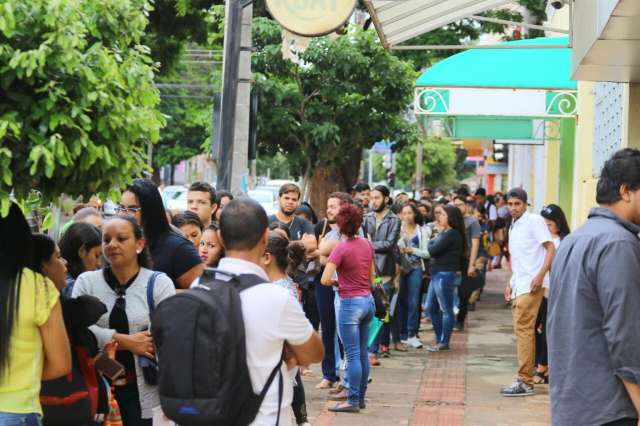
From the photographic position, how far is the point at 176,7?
66.0 ft

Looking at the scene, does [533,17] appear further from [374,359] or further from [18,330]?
[18,330]

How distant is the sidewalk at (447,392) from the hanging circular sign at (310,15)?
3.43 metres

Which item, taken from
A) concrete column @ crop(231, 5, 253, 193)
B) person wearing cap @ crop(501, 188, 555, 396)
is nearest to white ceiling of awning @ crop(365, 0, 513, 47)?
concrete column @ crop(231, 5, 253, 193)

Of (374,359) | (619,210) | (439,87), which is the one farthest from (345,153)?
(619,210)

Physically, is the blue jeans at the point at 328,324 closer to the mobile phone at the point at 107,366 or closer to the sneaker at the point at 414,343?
the sneaker at the point at 414,343

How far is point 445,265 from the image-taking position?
14961 mm

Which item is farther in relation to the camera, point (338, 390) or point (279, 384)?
point (338, 390)

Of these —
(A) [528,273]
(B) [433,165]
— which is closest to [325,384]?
(A) [528,273]

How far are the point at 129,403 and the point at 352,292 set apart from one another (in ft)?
14.6

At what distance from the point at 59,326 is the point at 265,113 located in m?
13.7

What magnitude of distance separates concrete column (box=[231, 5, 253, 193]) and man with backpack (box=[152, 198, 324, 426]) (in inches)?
290

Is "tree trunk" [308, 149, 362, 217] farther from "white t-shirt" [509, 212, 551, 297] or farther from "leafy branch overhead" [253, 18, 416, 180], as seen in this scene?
"white t-shirt" [509, 212, 551, 297]

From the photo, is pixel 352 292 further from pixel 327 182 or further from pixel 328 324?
pixel 327 182

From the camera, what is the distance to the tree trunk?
833 inches
